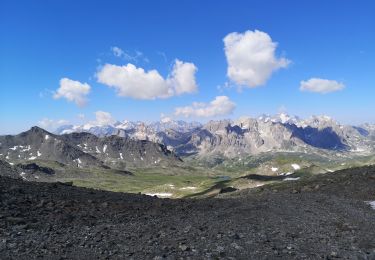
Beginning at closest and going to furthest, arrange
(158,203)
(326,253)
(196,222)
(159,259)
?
(159,259) → (326,253) → (196,222) → (158,203)

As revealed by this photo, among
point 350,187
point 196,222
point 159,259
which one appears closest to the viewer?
point 159,259

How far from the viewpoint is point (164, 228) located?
74.5ft

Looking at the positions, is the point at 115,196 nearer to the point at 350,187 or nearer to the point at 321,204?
the point at 321,204

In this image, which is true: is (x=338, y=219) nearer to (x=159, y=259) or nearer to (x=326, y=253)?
(x=326, y=253)

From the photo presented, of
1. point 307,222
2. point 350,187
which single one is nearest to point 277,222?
point 307,222

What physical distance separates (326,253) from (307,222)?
22.2 ft

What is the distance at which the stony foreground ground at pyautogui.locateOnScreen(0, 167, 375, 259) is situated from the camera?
1809 cm

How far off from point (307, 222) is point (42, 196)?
17.1 m

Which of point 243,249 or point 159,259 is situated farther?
point 243,249

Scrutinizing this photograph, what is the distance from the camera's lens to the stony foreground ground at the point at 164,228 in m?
18.1

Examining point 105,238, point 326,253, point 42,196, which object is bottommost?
point 326,253

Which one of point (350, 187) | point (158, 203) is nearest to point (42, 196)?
point (158, 203)

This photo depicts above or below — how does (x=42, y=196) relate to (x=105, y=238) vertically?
above

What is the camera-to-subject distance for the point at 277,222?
88.3ft
